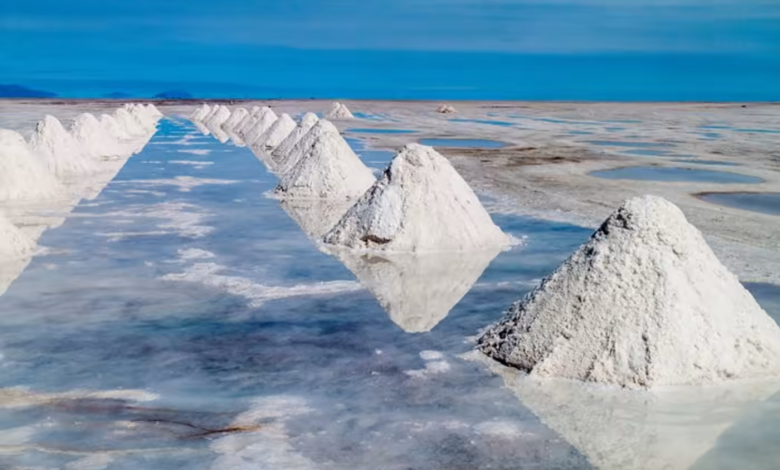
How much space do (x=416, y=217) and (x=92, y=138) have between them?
38.0 ft

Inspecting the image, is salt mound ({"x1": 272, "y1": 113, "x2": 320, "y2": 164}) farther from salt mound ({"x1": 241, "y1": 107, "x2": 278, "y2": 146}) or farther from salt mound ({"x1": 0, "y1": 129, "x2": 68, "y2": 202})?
salt mound ({"x1": 0, "y1": 129, "x2": 68, "y2": 202})

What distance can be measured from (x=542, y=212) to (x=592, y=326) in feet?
17.3

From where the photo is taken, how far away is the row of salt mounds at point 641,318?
4.48 metres

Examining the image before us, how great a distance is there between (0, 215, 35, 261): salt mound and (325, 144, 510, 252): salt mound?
2.56 metres

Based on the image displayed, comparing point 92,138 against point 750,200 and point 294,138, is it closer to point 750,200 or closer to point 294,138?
point 294,138

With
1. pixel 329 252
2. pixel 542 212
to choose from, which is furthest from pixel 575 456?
pixel 542 212

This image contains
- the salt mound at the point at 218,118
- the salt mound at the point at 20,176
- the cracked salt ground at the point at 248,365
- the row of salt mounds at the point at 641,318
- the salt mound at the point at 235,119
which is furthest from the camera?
the salt mound at the point at 218,118

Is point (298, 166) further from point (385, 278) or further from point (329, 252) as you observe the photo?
point (385, 278)

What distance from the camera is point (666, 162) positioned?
16078 mm

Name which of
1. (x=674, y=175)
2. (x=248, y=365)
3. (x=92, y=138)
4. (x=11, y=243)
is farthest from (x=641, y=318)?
(x=92, y=138)

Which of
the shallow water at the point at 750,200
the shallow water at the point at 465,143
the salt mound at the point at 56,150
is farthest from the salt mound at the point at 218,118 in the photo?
the shallow water at the point at 750,200

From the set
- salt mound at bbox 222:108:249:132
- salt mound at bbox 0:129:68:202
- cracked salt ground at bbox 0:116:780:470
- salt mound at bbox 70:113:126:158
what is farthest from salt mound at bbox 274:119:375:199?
salt mound at bbox 222:108:249:132

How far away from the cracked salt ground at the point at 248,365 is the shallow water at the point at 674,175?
591cm

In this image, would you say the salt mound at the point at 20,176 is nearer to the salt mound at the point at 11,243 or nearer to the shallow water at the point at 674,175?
the salt mound at the point at 11,243
